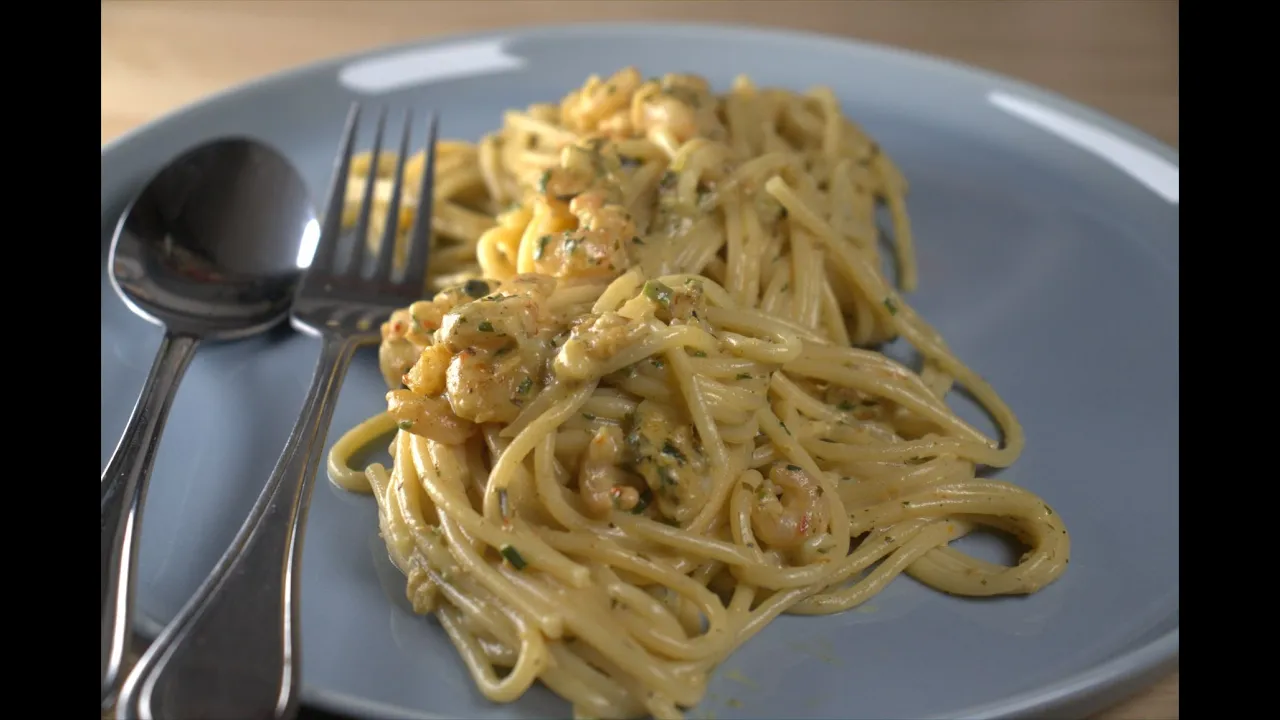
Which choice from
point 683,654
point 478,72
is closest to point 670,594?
point 683,654

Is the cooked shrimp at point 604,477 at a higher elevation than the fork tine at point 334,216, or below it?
higher

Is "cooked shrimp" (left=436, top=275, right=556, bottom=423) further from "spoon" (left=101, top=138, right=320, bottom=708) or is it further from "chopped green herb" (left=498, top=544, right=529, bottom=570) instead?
"spoon" (left=101, top=138, right=320, bottom=708)

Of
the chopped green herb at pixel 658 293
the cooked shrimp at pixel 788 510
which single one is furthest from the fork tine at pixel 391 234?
the cooked shrimp at pixel 788 510

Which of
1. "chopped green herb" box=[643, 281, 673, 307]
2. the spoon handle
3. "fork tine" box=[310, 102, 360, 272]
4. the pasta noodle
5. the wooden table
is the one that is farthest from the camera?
the wooden table

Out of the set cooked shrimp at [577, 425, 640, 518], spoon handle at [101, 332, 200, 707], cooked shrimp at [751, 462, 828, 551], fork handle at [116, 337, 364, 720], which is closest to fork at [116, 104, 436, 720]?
fork handle at [116, 337, 364, 720]

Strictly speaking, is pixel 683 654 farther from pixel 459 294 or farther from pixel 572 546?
pixel 459 294

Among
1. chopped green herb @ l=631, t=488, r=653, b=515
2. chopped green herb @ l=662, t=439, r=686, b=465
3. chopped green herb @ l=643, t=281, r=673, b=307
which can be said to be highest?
chopped green herb @ l=643, t=281, r=673, b=307

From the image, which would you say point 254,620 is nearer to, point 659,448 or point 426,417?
point 426,417

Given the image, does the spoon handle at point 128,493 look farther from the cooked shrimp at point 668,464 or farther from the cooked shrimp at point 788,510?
the cooked shrimp at point 788,510
